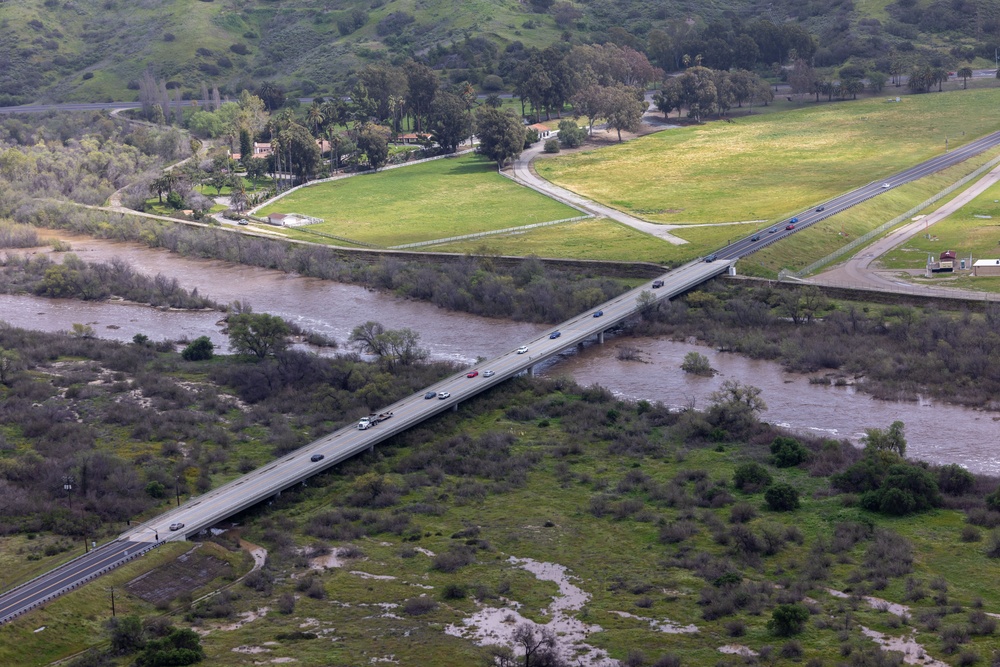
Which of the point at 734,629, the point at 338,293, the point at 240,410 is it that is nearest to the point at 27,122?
the point at 338,293

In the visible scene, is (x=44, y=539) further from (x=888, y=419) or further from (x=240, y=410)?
(x=888, y=419)

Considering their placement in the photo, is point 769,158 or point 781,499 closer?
point 781,499

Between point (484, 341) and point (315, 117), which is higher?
point (315, 117)

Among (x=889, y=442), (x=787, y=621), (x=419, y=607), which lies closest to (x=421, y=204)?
(x=889, y=442)

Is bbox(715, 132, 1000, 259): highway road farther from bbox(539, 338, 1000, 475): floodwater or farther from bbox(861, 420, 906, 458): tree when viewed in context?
bbox(861, 420, 906, 458): tree

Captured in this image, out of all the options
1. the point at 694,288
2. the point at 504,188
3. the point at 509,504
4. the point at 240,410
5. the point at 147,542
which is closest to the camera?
the point at 147,542

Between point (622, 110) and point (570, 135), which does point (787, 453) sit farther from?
point (622, 110)
